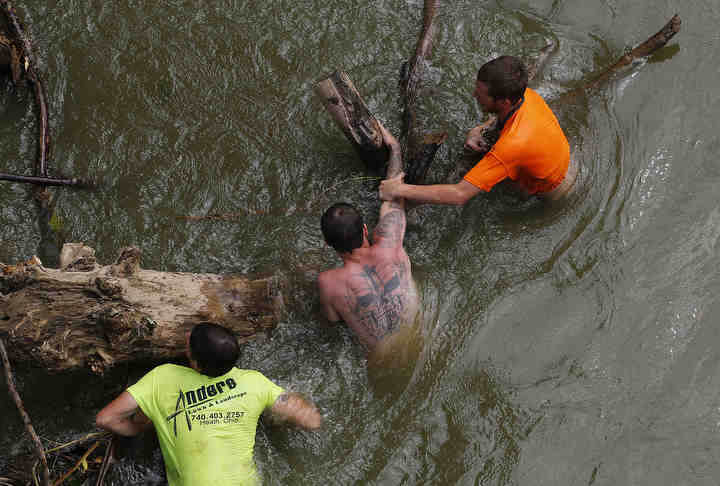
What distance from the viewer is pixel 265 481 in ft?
13.1

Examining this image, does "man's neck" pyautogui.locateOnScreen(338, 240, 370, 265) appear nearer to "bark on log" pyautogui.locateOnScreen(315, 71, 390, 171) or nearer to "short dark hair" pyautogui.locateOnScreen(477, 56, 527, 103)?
"bark on log" pyautogui.locateOnScreen(315, 71, 390, 171)

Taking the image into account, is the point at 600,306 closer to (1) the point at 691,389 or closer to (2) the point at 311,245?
(1) the point at 691,389

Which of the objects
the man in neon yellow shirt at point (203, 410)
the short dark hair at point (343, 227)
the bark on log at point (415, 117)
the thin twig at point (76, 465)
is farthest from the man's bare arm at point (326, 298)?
the thin twig at point (76, 465)

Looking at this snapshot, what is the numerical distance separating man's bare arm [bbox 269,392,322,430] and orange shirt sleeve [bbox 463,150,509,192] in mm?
1973

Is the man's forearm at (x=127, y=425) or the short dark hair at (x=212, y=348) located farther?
the man's forearm at (x=127, y=425)

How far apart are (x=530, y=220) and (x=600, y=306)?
2.91 feet

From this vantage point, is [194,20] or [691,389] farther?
[194,20]

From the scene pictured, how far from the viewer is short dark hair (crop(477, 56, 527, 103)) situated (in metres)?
4.06

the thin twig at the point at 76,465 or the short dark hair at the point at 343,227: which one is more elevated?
the short dark hair at the point at 343,227

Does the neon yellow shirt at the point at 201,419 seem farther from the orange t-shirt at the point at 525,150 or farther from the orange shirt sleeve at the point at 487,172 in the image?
the orange t-shirt at the point at 525,150

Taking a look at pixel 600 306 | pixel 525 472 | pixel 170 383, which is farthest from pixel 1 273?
pixel 600 306

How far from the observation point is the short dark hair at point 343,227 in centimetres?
381

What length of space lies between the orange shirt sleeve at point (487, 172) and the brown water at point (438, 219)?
0.70 meters

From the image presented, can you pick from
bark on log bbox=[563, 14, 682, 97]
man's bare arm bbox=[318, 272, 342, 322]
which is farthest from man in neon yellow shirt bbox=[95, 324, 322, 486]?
bark on log bbox=[563, 14, 682, 97]
